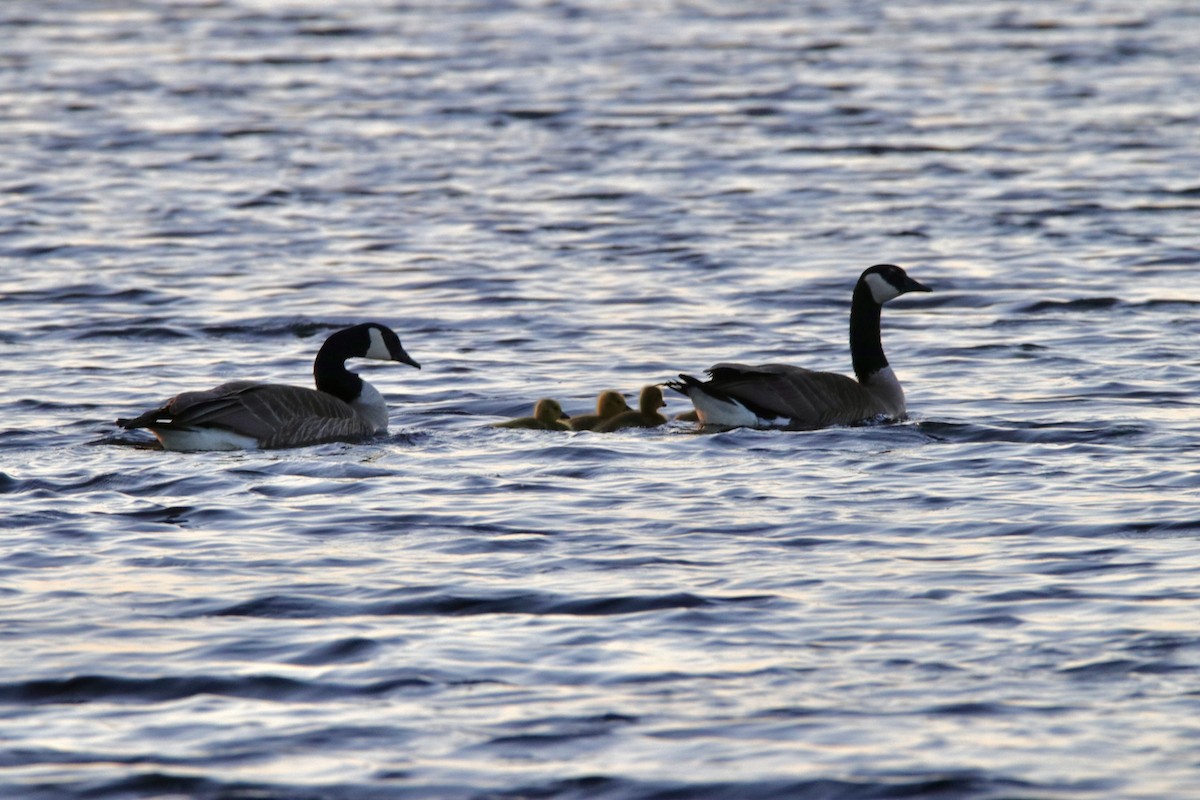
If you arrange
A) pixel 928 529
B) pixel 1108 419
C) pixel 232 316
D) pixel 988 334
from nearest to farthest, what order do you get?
1. pixel 928 529
2. pixel 1108 419
3. pixel 988 334
4. pixel 232 316

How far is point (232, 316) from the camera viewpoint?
2036cm

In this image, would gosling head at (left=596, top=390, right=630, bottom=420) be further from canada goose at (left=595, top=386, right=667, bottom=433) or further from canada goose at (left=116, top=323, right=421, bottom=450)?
canada goose at (left=116, top=323, right=421, bottom=450)

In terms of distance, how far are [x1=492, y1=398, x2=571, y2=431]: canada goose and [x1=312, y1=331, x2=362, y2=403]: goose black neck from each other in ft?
4.39

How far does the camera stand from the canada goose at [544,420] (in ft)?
48.6

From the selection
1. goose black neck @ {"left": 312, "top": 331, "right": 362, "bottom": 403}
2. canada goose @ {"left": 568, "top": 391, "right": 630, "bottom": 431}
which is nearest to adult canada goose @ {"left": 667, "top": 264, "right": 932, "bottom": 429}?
canada goose @ {"left": 568, "top": 391, "right": 630, "bottom": 431}

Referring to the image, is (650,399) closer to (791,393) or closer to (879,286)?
(791,393)

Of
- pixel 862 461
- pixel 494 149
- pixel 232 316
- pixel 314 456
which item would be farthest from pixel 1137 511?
pixel 494 149

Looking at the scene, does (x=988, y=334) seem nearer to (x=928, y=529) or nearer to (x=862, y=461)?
(x=862, y=461)

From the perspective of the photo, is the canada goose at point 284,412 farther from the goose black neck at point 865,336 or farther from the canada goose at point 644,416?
the goose black neck at point 865,336

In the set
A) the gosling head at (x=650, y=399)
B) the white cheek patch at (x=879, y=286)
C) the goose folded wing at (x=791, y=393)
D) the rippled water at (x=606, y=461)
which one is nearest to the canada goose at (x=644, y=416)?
the gosling head at (x=650, y=399)

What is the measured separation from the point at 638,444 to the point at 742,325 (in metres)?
5.23

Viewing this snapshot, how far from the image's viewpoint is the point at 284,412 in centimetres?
1466

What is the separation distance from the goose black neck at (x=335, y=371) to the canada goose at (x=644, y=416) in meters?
2.07

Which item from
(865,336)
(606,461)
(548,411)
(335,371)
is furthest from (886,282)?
(335,371)
